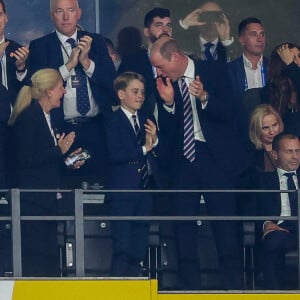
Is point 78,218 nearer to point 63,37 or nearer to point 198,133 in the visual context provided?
point 198,133

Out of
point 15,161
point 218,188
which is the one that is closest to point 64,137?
point 15,161

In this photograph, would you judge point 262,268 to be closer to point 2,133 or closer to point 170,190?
point 170,190

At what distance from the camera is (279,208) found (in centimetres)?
1242

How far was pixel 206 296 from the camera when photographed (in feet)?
37.7

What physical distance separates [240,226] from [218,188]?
0.39m

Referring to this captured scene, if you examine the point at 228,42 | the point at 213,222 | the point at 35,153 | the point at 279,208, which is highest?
the point at 228,42

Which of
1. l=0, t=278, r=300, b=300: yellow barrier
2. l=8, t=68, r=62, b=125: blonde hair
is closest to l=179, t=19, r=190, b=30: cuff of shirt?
l=8, t=68, r=62, b=125: blonde hair

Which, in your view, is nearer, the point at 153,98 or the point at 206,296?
the point at 206,296

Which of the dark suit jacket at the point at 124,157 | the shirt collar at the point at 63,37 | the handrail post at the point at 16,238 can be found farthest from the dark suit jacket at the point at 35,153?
the handrail post at the point at 16,238

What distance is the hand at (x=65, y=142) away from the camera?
12.5 metres

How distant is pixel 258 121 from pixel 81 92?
157 centimetres

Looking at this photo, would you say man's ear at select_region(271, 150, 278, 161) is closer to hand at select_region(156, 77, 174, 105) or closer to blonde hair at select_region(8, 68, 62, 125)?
hand at select_region(156, 77, 174, 105)

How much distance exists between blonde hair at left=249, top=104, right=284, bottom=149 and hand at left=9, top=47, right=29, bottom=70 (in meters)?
2.04

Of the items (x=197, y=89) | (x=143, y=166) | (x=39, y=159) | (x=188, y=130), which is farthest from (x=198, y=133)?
(x=39, y=159)
